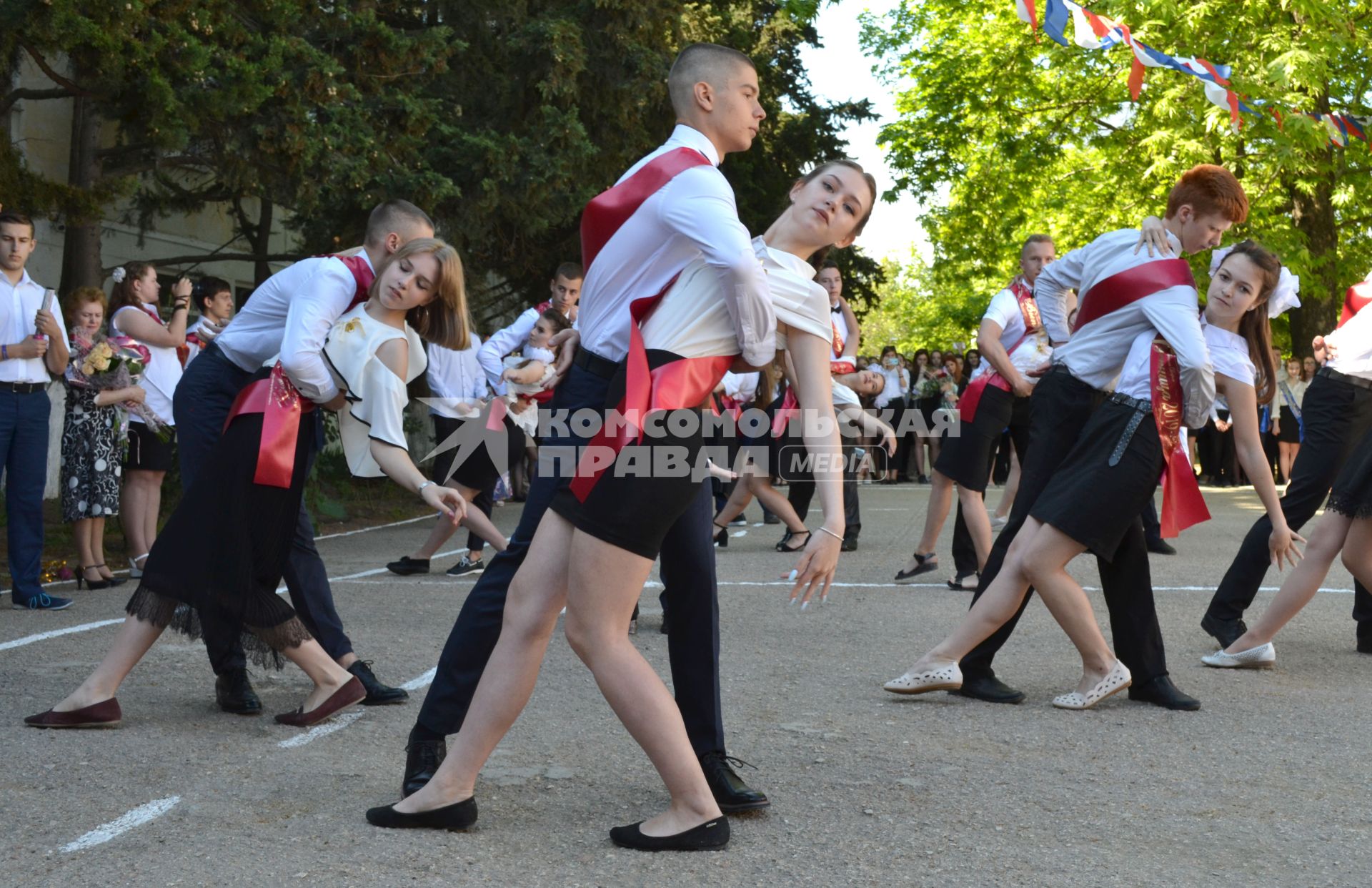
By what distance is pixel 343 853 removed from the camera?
3514 millimetres

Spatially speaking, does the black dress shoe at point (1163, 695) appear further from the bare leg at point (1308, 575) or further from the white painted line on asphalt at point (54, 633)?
the white painted line on asphalt at point (54, 633)

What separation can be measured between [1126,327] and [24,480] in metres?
5.80

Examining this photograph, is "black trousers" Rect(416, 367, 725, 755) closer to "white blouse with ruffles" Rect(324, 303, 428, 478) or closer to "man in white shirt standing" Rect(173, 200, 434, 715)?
"white blouse with ruffles" Rect(324, 303, 428, 478)

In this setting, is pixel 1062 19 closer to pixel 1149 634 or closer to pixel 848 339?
pixel 848 339

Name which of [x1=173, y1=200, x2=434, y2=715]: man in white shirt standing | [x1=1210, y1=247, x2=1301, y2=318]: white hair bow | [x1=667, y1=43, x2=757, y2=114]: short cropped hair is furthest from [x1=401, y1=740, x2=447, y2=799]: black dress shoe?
[x1=1210, y1=247, x2=1301, y2=318]: white hair bow

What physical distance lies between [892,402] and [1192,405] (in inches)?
699

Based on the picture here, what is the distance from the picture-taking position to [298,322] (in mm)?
4762

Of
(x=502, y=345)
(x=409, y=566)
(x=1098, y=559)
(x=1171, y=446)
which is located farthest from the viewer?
(x=502, y=345)

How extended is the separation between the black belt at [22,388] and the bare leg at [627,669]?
5581 mm

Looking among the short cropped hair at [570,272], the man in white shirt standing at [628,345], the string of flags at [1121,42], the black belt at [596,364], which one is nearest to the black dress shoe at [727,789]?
the man in white shirt standing at [628,345]

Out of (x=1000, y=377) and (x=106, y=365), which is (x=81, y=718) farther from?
(x=1000, y=377)

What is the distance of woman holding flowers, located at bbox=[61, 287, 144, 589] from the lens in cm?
878

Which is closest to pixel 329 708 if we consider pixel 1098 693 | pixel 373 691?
pixel 373 691

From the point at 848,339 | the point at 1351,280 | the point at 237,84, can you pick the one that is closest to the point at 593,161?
the point at 237,84
